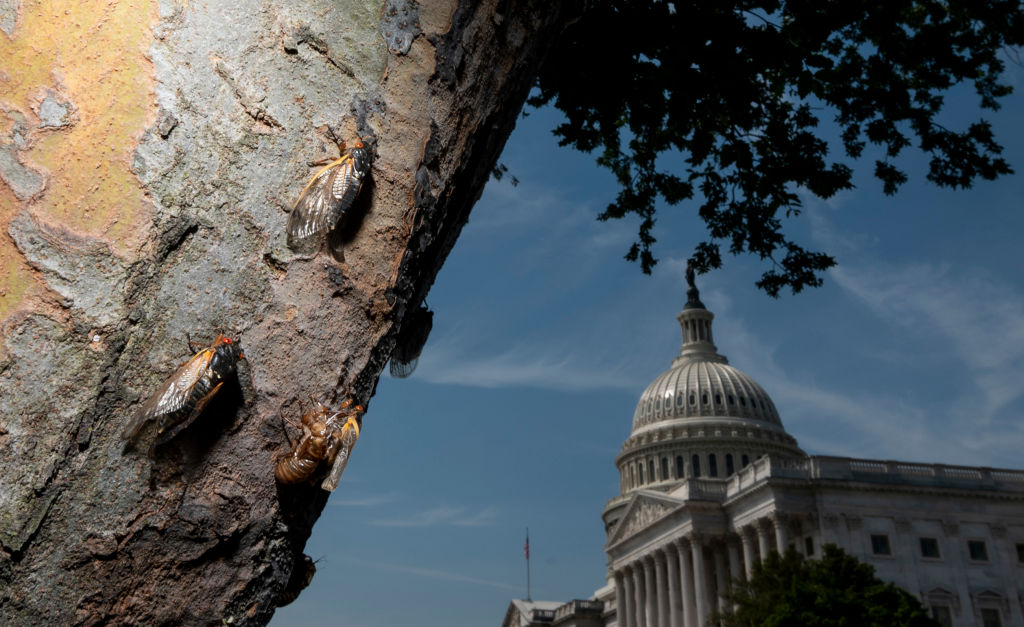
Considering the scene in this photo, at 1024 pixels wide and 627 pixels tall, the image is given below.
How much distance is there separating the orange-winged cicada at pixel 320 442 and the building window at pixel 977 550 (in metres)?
61.6

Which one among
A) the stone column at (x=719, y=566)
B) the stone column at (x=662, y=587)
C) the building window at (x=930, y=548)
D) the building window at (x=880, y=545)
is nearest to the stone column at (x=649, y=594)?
the stone column at (x=662, y=587)

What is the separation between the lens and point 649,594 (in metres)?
70.3

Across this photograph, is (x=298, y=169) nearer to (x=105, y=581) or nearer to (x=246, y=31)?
(x=246, y=31)

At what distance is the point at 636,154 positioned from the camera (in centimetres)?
945

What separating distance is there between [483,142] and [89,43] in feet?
2.57

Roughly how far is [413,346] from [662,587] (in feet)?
229

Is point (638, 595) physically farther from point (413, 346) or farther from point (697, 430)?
point (413, 346)

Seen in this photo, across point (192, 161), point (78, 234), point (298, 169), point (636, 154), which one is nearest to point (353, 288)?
point (298, 169)

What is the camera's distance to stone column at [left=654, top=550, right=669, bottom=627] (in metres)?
67.6

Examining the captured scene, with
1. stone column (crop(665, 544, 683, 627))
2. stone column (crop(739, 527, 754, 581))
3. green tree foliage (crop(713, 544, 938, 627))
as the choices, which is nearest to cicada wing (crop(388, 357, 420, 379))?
green tree foliage (crop(713, 544, 938, 627))

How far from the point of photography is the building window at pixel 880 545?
53312 mm

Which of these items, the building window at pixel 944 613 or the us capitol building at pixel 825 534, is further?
the us capitol building at pixel 825 534

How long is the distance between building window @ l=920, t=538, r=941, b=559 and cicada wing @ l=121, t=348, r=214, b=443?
5979cm

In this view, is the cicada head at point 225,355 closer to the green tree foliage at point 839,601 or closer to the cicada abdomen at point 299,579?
the cicada abdomen at point 299,579
